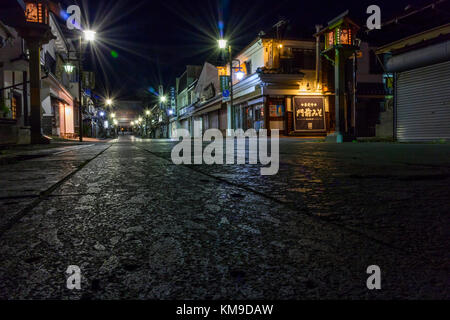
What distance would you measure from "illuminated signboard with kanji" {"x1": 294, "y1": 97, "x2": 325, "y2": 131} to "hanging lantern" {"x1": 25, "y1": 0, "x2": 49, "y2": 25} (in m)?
17.7

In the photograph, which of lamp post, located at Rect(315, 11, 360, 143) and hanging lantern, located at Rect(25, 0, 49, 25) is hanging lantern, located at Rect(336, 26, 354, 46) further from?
hanging lantern, located at Rect(25, 0, 49, 25)

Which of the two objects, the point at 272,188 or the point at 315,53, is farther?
the point at 315,53

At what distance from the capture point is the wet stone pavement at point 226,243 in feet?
2.87

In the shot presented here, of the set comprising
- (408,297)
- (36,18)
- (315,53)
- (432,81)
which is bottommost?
(408,297)

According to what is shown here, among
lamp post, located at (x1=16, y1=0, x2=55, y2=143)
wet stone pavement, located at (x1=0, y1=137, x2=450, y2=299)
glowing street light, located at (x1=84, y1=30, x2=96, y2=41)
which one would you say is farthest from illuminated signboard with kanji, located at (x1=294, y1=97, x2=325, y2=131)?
wet stone pavement, located at (x1=0, y1=137, x2=450, y2=299)

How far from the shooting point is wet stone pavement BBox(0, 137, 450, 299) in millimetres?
876

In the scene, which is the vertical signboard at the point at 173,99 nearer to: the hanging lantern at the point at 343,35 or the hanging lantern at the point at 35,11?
the hanging lantern at the point at 343,35

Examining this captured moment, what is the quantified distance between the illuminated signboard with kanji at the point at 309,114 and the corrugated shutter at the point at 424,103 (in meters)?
9.39

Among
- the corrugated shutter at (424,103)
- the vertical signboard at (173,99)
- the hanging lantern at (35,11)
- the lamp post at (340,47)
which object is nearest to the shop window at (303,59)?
the lamp post at (340,47)

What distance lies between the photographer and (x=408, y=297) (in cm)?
82

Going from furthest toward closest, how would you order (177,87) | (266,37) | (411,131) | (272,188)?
(177,87) → (266,37) → (411,131) → (272,188)

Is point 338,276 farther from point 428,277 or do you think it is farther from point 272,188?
point 272,188

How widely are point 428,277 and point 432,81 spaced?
15958mm

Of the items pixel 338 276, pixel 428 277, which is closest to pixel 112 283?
pixel 338 276
